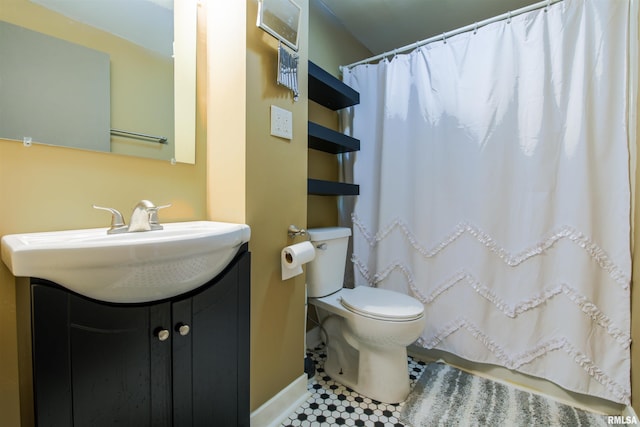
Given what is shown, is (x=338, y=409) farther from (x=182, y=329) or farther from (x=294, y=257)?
(x=182, y=329)

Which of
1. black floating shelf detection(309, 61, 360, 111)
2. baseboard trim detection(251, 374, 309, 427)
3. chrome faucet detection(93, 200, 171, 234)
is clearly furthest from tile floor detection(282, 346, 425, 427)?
black floating shelf detection(309, 61, 360, 111)

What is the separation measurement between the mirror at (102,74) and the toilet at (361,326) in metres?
0.80

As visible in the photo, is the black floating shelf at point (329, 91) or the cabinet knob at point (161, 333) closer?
the cabinet knob at point (161, 333)

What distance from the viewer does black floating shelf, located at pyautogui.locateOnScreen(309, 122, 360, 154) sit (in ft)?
4.74

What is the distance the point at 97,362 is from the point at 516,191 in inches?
66.7

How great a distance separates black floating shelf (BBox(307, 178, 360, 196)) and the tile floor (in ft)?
3.22

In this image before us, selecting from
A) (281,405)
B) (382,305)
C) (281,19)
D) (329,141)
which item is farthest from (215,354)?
(281,19)

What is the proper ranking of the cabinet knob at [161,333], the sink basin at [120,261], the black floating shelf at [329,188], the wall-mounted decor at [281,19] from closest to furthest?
the sink basin at [120,261]
the cabinet knob at [161,333]
the wall-mounted decor at [281,19]
the black floating shelf at [329,188]

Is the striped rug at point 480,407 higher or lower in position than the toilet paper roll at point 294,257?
lower

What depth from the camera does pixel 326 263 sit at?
151 cm

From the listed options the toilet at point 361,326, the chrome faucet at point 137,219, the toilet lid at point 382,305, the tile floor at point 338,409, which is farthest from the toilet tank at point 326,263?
the chrome faucet at point 137,219

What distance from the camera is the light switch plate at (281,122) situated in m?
1.15

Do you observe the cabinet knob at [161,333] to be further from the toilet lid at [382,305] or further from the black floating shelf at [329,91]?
the black floating shelf at [329,91]

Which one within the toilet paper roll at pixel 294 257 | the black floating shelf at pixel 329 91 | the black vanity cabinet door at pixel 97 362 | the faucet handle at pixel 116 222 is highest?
the black floating shelf at pixel 329 91
